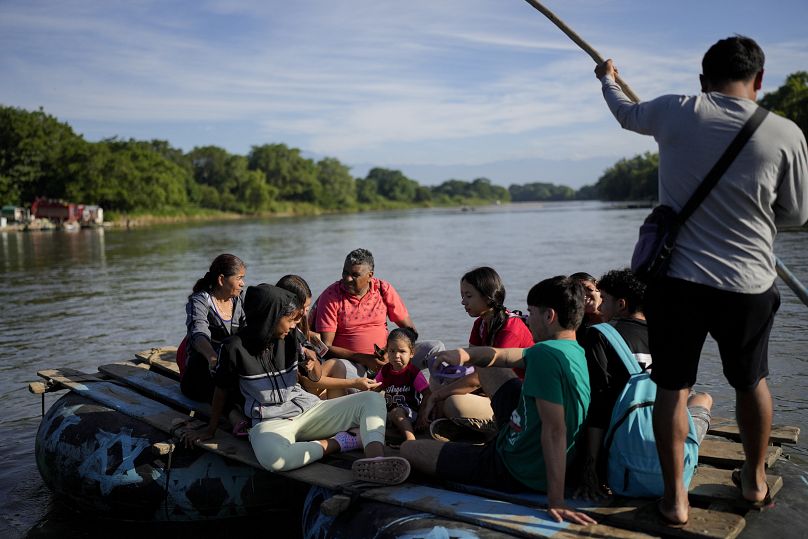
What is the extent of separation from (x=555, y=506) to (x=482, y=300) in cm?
172

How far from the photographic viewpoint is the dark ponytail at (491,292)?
5027mm

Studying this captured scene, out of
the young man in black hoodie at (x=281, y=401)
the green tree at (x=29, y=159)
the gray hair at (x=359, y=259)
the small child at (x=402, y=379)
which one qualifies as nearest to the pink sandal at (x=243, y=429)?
the young man in black hoodie at (x=281, y=401)

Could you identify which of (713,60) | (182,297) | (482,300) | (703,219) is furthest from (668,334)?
(182,297)

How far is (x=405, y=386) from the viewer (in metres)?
5.71

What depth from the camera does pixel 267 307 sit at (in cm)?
480

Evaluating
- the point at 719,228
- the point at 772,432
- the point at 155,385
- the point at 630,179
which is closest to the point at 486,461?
the point at 719,228

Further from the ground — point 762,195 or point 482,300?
point 762,195

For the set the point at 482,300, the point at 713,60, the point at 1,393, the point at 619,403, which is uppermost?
the point at 713,60

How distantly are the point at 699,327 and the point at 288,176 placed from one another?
397ft

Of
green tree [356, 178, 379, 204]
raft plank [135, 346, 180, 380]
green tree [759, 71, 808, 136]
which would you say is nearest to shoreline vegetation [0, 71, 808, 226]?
green tree [759, 71, 808, 136]

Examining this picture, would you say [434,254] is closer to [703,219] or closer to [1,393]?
[1,393]

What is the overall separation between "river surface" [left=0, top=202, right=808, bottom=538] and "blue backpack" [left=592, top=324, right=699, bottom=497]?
0.53 metres

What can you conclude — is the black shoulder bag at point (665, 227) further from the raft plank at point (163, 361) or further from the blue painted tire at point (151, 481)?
the raft plank at point (163, 361)

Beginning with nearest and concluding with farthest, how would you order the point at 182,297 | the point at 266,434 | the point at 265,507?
the point at 266,434, the point at 265,507, the point at 182,297
